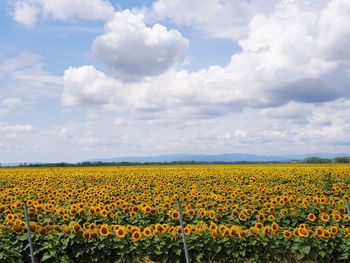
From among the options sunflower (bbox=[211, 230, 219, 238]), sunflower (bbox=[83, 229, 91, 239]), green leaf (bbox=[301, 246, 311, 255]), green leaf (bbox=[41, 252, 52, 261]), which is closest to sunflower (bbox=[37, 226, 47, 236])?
green leaf (bbox=[41, 252, 52, 261])

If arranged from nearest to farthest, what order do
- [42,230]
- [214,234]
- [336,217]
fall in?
[214,234], [42,230], [336,217]

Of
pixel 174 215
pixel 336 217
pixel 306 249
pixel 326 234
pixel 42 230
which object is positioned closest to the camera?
pixel 306 249

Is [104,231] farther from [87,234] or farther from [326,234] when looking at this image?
[326,234]

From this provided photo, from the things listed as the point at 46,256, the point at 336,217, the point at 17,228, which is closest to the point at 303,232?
the point at 336,217

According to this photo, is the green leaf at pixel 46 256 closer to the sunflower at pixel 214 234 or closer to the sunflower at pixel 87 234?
the sunflower at pixel 87 234

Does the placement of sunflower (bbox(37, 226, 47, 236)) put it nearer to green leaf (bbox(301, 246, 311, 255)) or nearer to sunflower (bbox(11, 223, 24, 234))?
sunflower (bbox(11, 223, 24, 234))

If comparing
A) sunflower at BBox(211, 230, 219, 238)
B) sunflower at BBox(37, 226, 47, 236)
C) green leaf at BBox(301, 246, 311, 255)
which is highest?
sunflower at BBox(37, 226, 47, 236)

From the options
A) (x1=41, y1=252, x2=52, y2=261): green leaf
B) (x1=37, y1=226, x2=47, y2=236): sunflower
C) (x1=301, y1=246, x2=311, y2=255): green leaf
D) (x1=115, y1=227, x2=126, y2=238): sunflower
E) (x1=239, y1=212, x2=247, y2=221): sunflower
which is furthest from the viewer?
(x1=239, y1=212, x2=247, y2=221): sunflower

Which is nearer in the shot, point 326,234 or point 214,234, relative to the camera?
point 214,234

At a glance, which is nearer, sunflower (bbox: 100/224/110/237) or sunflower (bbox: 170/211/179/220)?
sunflower (bbox: 100/224/110/237)

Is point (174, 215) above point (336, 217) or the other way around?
above

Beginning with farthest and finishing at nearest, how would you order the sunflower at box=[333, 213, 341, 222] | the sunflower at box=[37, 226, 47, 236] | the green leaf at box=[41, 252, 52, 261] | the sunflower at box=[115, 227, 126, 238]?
the sunflower at box=[333, 213, 341, 222]
the sunflower at box=[37, 226, 47, 236]
the sunflower at box=[115, 227, 126, 238]
the green leaf at box=[41, 252, 52, 261]

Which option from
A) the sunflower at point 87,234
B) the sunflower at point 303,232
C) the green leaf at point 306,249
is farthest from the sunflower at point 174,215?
the green leaf at point 306,249

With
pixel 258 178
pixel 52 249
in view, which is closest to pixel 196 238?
pixel 52 249
